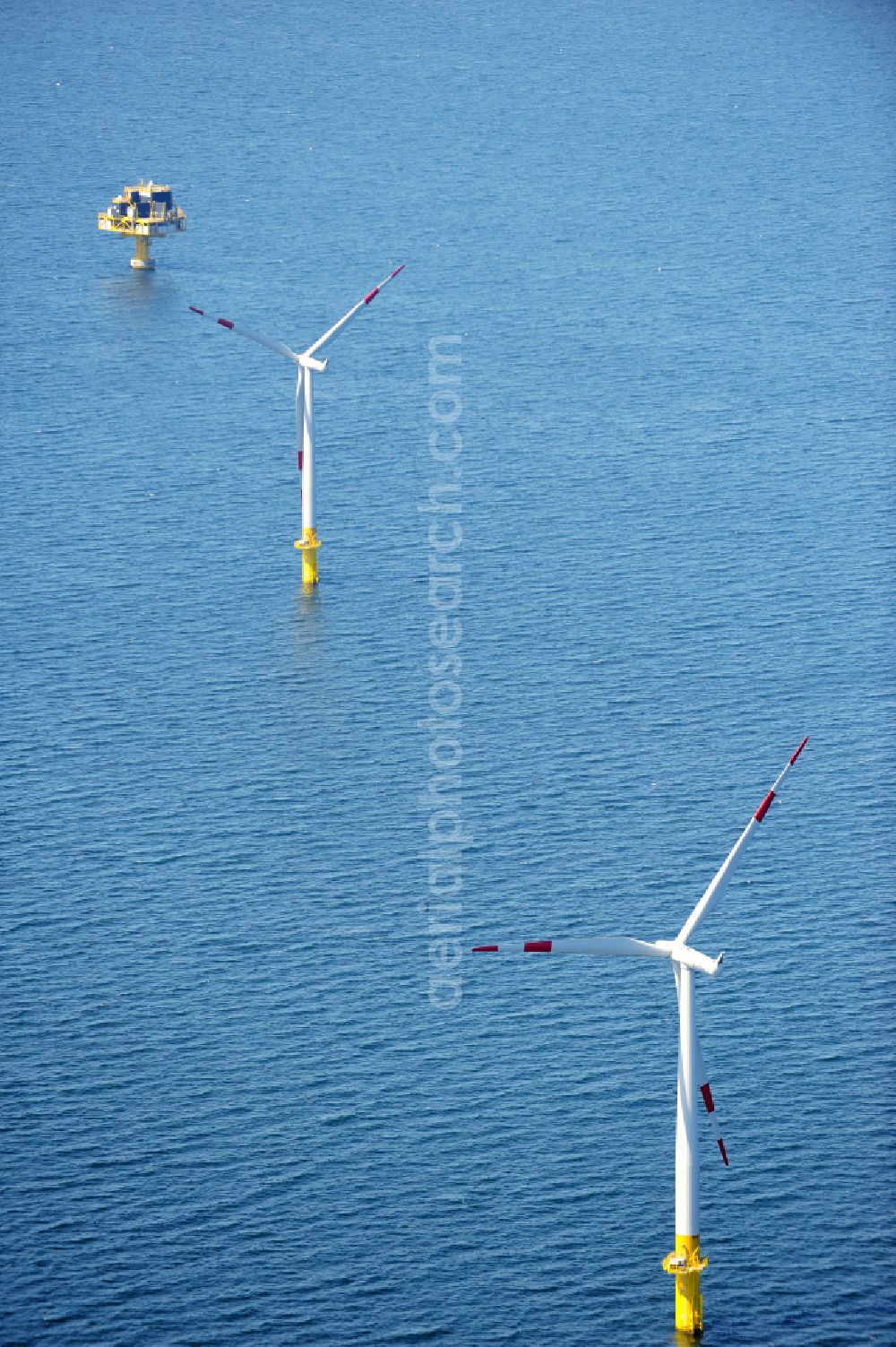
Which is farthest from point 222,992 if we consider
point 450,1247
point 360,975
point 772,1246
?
point 772,1246

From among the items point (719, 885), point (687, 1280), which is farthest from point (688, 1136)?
point (719, 885)

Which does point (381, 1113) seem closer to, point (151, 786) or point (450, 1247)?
point (450, 1247)

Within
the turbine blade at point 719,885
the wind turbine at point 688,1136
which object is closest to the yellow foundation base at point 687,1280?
the wind turbine at point 688,1136

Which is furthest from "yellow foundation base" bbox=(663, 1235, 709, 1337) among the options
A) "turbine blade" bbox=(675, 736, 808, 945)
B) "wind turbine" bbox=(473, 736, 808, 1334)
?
"turbine blade" bbox=(675, 736, 808, 945)

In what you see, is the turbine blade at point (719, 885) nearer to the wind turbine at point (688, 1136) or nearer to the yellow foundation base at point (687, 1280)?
the wind turbine at point (688, 1136)

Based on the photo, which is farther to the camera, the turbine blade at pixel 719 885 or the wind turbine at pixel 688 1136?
the wind turbine at pixel 688 1136

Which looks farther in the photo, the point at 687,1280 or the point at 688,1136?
the point at 687,1280

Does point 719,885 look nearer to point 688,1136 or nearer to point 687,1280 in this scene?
point 688,1136

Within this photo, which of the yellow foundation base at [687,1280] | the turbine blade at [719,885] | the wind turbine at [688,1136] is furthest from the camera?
the yellow foundation base at [687,1280]
